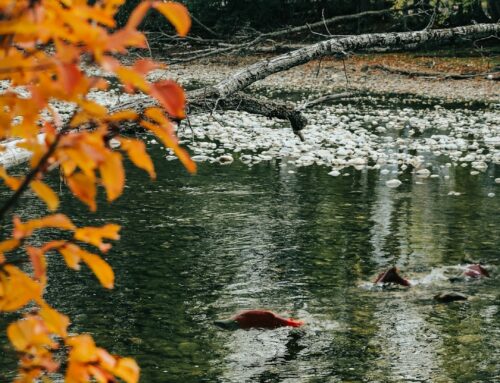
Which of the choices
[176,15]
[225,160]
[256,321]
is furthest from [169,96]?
[225,160]

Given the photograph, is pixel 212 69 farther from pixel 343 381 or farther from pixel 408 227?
pixel 343 381

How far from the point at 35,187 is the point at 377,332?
18.3ft

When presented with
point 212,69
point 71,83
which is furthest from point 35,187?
point 212,69

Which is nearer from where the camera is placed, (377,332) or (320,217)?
(377,332)

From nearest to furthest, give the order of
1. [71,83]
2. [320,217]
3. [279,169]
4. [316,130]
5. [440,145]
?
[71,83] < [320,217] < [279,169] < [440,145] < [316,130]

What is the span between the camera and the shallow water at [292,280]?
20.6ft

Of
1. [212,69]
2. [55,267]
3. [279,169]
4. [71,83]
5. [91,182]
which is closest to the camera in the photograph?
[71,83]

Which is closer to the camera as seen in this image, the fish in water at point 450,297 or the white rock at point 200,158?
the fish in water at point 450,297

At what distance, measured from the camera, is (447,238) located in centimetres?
1013

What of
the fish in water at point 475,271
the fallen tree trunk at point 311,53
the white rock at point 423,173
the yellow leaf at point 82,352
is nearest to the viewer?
the yellow leaf at point 82,352

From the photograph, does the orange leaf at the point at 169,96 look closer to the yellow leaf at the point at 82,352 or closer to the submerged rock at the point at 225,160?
the yellow leaf at the point at 82,352

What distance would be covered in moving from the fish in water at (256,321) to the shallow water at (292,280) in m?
0.11

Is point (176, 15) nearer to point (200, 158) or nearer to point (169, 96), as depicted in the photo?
point (169, 96)

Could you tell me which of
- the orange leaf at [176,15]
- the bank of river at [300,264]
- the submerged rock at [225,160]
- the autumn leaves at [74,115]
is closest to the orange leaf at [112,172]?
the autumn leaves at [74,115]
